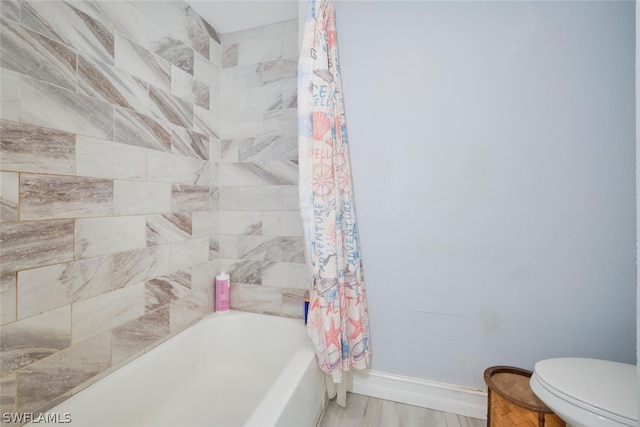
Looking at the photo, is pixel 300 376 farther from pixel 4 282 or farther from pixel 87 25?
pixel 87 25

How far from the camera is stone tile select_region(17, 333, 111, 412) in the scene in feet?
2.63

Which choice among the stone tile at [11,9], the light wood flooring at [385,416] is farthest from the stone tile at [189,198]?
the light wood flooring at [385,416]

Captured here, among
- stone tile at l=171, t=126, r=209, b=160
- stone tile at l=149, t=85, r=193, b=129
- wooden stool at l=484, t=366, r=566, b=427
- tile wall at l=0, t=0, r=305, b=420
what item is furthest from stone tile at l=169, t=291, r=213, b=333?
wooden stool at l=484, t=366, r=566, b=427

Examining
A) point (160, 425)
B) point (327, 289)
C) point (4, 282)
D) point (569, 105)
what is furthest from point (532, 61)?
point (160, 425)

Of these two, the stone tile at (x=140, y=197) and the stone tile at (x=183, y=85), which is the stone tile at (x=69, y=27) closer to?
the stone tile at (x=183, y=85)

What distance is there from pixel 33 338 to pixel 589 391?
1782mm

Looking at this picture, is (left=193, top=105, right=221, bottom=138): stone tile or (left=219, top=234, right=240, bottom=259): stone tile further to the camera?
(left=219, top=234, right=240, bottom=259): stone tile

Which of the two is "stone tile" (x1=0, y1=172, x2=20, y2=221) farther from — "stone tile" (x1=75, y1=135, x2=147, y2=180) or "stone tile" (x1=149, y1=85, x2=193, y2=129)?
"stone tile" (x1=149, y1=85, x2=193, y2=129)

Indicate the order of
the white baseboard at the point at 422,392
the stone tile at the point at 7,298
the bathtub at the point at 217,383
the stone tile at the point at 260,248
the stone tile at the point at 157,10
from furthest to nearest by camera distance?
the stone tile at the point at 260,248 < the white baseboard at the point at 422,392 < the stone tile at the point at 157,10 < the bathtub at the point at 217,383 < the stone tile at the point at 7,298

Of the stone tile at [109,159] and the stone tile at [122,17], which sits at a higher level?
the stone tile at [122,17]

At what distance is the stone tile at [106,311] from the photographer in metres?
0.93

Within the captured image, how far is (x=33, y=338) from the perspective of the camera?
31.8 inches

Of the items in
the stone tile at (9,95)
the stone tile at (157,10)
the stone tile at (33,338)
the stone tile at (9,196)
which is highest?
the stone tile at (157,10)

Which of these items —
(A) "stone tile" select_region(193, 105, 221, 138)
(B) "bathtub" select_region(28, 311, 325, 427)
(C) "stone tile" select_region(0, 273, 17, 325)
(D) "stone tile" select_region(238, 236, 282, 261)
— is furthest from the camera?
(D) "stone tile" select_region(238, 236, 282, 261)
